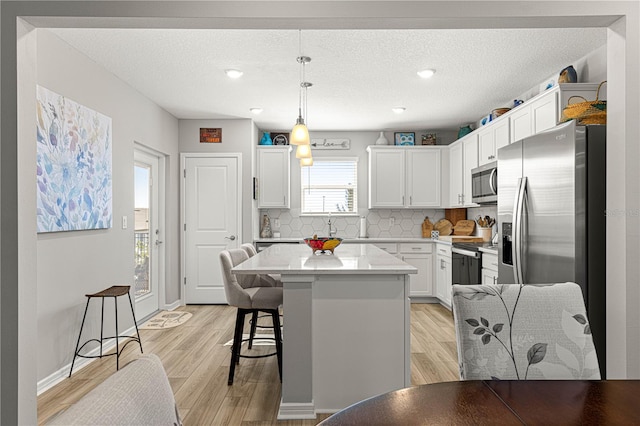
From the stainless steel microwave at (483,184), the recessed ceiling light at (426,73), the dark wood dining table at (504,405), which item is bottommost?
the dark wood dining table at (504,405)

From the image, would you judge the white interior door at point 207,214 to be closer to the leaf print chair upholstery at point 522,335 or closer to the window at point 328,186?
the window at point 328,186

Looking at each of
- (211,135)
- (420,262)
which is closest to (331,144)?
(211,135)

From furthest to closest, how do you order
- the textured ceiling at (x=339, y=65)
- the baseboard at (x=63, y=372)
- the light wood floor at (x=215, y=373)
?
the textured ceiling at (x=339, y=65) → the baseboard at (x=63, y=372) → the light wood floor at (x=215, y=373)

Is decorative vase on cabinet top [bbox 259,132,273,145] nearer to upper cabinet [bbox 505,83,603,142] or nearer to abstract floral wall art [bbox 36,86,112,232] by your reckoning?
abstract floral wall art [bbox 36,86,112,232]

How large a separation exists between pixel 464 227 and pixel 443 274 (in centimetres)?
95

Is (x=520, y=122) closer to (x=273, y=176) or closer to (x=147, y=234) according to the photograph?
(x=273, y=176)

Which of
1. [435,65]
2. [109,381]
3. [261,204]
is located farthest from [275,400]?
[261,204]

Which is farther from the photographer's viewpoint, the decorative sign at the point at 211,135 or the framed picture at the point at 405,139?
the framed picture at the point at 405,139

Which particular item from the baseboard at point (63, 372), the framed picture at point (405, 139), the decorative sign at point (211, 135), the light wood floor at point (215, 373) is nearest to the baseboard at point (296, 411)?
the light wood floor at point (215, 373)

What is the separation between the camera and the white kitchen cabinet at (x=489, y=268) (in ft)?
13.7

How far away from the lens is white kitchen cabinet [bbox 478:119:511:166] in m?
4.51

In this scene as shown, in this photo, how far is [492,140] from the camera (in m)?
4.82

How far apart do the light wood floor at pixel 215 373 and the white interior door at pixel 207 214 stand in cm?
105

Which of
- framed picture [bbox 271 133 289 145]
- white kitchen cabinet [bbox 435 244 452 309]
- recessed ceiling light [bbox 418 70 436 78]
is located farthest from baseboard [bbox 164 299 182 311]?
recessed ceiling light [bbox 418 70 436 78]
